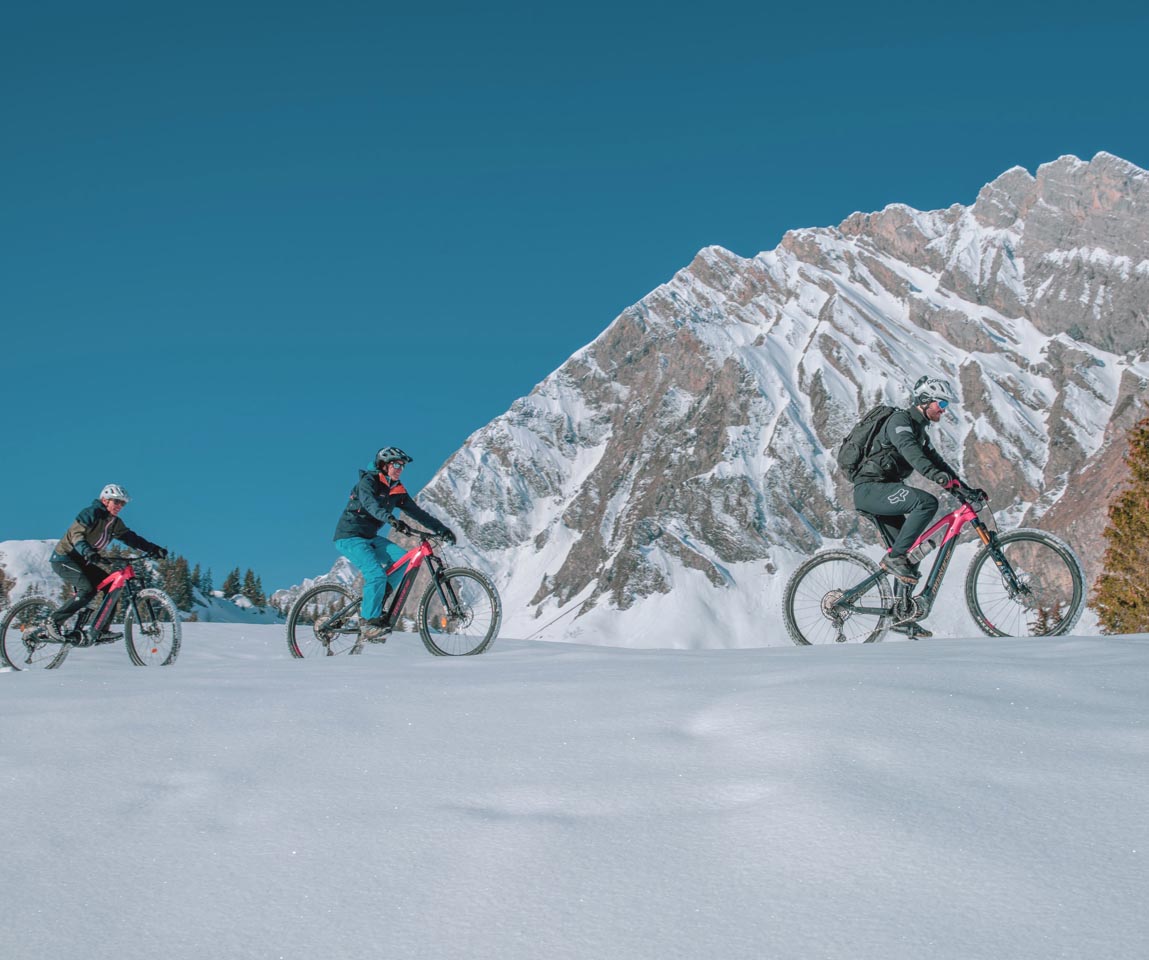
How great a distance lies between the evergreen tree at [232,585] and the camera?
462 ft

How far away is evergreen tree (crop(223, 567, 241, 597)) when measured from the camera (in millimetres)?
140875

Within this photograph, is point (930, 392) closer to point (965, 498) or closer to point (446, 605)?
point (965, 498)

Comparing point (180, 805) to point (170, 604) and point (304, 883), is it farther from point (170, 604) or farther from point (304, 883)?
point (170, 604)

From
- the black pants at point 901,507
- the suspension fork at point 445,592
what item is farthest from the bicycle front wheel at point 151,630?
the black pants at point 901,507

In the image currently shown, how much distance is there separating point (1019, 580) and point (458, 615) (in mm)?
6614

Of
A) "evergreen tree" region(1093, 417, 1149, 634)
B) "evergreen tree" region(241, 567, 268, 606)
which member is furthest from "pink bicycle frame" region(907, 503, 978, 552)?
"evergreen tree" region(241, 567, 268, 606)

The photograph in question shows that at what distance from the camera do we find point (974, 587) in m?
10.7

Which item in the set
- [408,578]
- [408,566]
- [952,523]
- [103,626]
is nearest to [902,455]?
[952,523]

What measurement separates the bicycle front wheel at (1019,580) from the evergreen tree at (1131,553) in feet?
68.3

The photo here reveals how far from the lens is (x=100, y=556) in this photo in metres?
13.5

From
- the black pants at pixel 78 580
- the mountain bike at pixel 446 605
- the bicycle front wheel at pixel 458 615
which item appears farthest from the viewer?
the black pants at pixel 78 580

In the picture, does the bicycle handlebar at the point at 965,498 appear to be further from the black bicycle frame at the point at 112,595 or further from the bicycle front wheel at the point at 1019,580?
the black bicycle frame at the point at 112,595

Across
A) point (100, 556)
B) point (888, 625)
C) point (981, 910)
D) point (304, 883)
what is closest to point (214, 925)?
point (304, 883)

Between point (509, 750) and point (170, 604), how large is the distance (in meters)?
9.53
